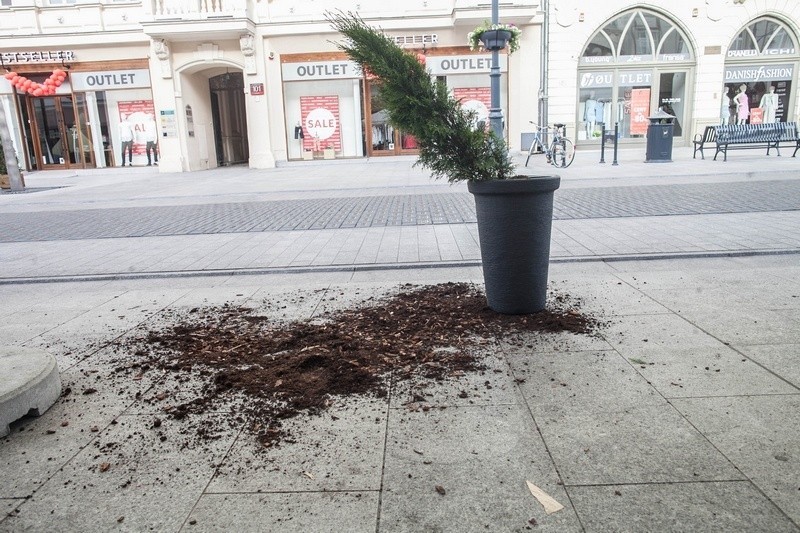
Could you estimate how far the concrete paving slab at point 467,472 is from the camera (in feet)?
7.28

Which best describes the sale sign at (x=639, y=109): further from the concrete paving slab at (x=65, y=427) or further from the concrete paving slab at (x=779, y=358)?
the concrete paving slab at (x=65, y=427)

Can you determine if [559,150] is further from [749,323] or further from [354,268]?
[749,323]

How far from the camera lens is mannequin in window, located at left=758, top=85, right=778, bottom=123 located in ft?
75.9

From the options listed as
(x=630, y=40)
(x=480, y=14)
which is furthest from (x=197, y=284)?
(x=630, y=40)

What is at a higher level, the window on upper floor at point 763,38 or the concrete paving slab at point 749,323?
the window on upper floor at point 763,38

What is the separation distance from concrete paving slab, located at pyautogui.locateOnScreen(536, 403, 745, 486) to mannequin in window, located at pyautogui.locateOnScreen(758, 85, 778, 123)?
982 inches

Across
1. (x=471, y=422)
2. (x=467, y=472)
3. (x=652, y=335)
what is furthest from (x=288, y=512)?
(x=652, y=335)

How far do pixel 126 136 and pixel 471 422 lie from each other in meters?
24.3

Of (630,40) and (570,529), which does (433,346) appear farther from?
(630,40)

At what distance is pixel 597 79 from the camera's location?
22953mm

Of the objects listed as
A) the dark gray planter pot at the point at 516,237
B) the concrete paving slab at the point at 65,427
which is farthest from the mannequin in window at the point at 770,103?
the concrete paving slab at the point at 65,427

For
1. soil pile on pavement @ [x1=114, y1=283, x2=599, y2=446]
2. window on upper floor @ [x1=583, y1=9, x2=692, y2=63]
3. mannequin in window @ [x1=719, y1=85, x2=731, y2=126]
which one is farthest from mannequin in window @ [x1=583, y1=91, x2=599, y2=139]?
soil pile on pavement @ [x1=114, y1=283, x2=599, y2=446]

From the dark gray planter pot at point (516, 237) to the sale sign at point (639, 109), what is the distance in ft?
69.9

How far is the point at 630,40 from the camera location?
22688 millimetres
